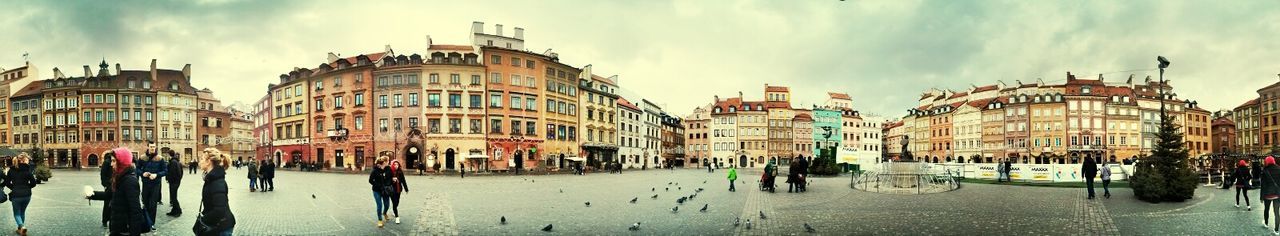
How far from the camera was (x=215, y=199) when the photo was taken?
7.74 metres

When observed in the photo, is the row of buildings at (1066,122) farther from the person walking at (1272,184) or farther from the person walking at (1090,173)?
the person walking at (1272,184)

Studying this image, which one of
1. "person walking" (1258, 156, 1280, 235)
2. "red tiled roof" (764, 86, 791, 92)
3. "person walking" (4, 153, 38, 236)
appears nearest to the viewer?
"person walking" (4, 153, 38, 236)

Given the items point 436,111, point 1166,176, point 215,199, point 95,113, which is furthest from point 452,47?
point 215,199

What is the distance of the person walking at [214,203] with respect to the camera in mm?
7684

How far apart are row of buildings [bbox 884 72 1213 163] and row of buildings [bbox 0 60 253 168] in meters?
82.8

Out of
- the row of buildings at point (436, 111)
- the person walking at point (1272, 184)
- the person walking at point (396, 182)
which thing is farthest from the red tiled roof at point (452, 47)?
the person walking at point (1272, 184)

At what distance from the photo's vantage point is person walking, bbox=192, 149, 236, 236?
768cm

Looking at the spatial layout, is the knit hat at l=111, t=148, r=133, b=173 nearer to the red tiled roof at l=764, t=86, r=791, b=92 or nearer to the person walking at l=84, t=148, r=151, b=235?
the person walking at l=84, t=148, r=151, b=235

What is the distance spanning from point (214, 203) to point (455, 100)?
50.6 meters

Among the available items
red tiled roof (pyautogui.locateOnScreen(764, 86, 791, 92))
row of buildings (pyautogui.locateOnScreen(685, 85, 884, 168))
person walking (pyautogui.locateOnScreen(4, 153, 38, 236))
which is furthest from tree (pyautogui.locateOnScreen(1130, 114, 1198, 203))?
red tiled roof (pyautogui.locateOnScreen(764, 86, 791, 92))

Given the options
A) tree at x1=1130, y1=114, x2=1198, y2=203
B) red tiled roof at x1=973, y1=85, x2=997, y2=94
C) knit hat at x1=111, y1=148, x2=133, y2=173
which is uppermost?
red tiled roof at x1=973, y1=85, x2=997, y2=94

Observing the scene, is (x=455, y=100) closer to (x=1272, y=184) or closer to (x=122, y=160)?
(x=122, y=160)

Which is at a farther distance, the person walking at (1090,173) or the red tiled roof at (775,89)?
the red tiled roof at (775,89)

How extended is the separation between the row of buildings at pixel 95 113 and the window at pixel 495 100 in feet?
104
